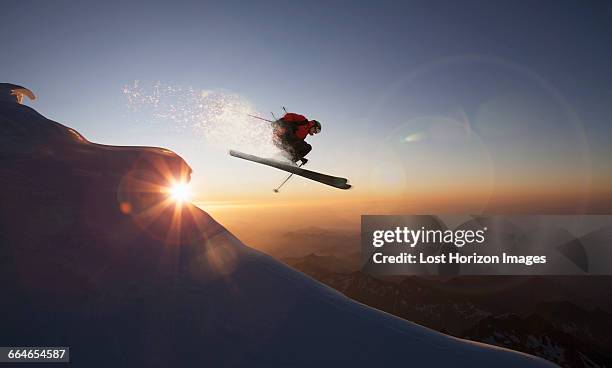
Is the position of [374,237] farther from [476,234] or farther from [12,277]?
[12,277]

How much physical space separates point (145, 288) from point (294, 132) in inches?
348

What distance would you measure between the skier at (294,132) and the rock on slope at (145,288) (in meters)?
5.01

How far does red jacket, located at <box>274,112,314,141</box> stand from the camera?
591 inches

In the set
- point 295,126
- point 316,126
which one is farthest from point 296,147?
point 316,126

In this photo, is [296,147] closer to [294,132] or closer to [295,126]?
[294,132]

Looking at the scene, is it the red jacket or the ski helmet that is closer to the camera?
the red jacket

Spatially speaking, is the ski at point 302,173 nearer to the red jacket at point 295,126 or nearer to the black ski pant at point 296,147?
the black ski pant at point 296,147

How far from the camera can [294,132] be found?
49.5 feet

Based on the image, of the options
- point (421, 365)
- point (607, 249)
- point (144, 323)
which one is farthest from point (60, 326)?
point (607, 249)

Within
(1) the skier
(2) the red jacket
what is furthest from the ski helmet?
(2) the red jacket

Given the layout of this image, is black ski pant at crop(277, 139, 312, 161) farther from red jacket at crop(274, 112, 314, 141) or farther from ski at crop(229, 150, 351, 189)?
ski at crop(229, 150, 351, 189)

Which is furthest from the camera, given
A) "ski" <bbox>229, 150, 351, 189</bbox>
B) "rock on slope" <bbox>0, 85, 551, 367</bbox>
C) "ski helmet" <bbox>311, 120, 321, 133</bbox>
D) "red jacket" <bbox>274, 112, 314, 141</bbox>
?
"ski" <bbox>229, 150, 351, 189</bbox>

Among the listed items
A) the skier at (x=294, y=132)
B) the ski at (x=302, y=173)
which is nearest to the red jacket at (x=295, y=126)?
the skier at (x=294, y=132)

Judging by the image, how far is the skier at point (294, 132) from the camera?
15023mm
